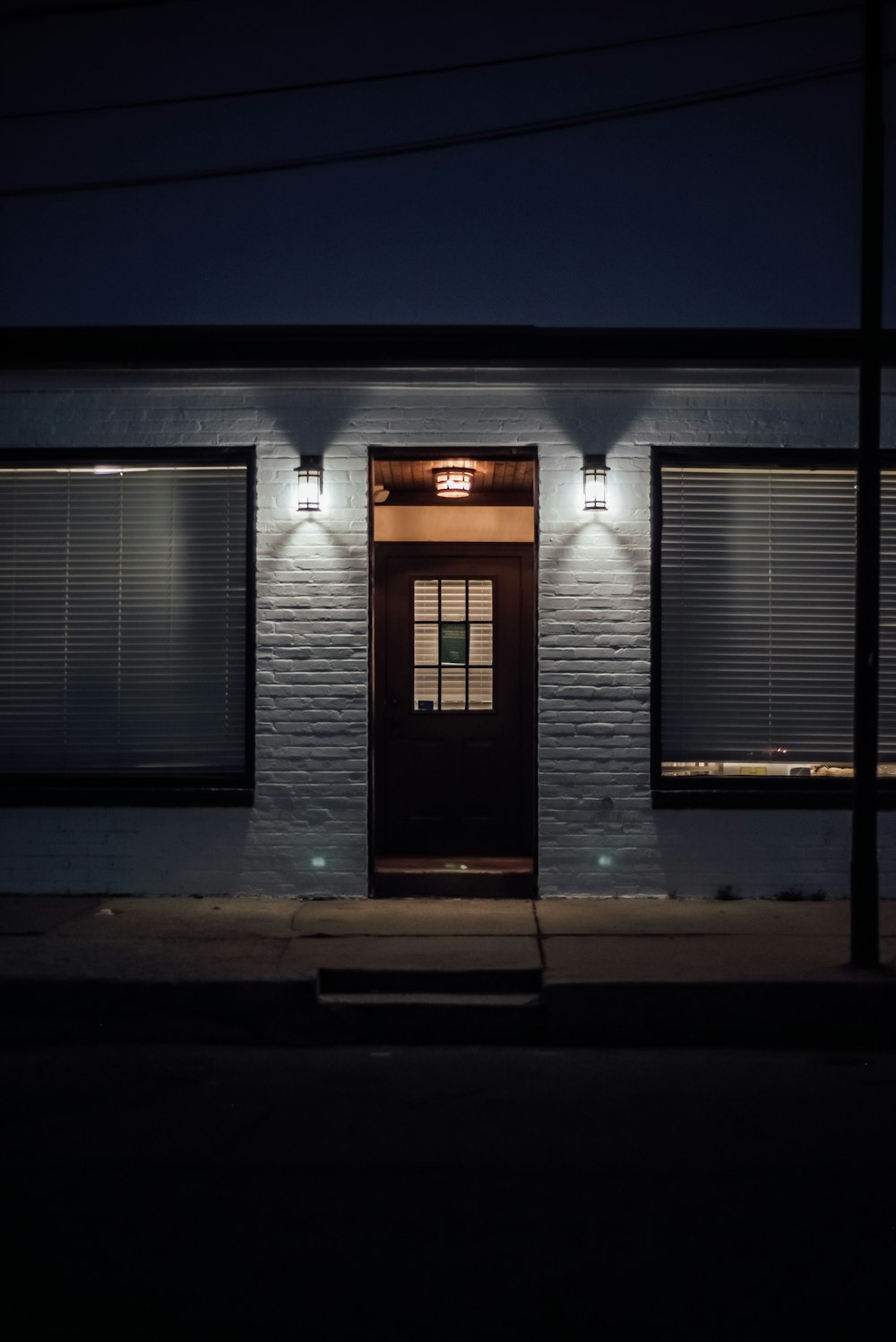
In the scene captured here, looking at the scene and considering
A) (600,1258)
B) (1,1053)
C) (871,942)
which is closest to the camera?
(600,1258)

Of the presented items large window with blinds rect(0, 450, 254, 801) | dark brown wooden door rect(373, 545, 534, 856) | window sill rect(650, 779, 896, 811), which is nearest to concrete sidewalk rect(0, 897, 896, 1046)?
window sill rect(650, 779, 896, 811)

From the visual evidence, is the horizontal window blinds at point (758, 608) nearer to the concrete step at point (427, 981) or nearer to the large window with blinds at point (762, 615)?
the large window with blinds at point (762, 615)

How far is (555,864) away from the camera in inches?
335

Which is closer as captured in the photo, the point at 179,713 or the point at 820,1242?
the point at 820,1242

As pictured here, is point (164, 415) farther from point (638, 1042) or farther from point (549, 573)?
point (638, 1042)

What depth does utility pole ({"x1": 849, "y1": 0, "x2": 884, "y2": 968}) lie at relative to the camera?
6.55m

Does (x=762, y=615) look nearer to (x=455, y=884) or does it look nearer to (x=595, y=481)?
(x=595, y=481)

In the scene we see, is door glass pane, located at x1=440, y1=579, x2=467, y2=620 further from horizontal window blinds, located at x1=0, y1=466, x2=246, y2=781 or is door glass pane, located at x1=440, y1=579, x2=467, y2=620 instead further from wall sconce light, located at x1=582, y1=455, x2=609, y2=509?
horizontal window blinds, located at x1=0, y1=466, x2=246, y2=781

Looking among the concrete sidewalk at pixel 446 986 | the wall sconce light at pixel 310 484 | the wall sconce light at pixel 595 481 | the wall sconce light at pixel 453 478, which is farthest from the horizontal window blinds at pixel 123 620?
the wall sconce light at pixel 595 481

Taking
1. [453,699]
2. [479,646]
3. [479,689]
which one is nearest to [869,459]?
[479,646]

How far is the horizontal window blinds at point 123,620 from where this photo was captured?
8711 mm

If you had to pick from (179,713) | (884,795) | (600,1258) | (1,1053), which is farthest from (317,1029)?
(884,795)

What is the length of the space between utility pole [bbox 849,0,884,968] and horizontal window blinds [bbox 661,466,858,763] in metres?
2.05

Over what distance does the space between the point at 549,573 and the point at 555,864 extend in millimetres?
2273
